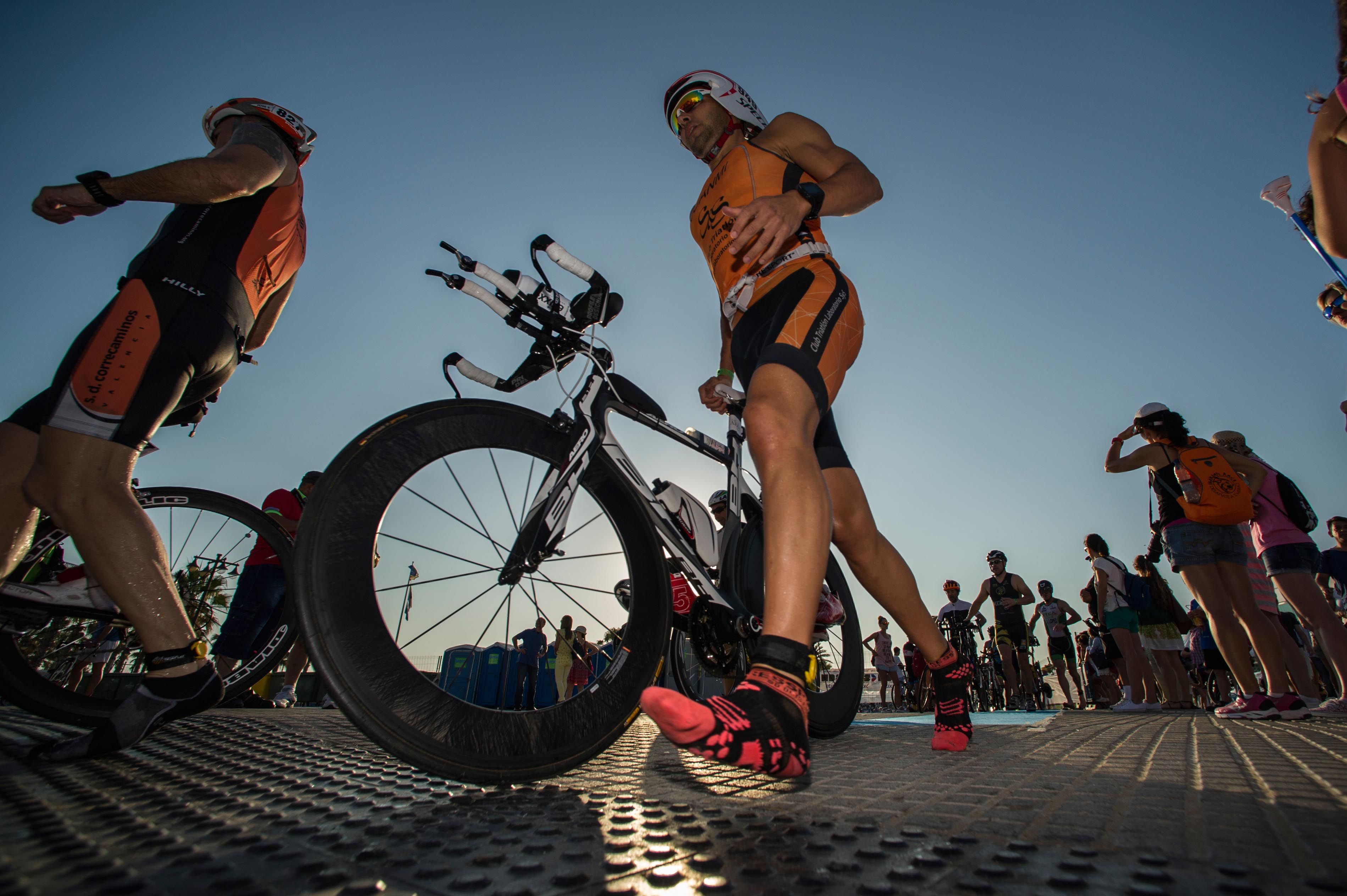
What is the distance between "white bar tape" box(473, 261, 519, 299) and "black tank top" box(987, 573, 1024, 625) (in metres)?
9.06

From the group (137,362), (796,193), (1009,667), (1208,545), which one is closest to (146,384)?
(137,362)

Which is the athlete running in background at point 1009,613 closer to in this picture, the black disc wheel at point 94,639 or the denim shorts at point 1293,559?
the denim shorts at point 1293,559

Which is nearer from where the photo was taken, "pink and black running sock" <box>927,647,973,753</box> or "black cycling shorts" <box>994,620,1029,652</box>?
"pink and black running sock" <box>927,647,973,753</box>

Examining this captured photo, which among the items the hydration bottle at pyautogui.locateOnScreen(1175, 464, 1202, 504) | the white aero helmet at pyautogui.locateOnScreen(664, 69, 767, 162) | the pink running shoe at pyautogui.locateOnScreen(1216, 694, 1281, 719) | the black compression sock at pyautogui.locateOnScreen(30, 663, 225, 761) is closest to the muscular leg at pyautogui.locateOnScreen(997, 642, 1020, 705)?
the pink running shoe at pyautogui.locateOnScreen(1216, 694, 1281, 719)

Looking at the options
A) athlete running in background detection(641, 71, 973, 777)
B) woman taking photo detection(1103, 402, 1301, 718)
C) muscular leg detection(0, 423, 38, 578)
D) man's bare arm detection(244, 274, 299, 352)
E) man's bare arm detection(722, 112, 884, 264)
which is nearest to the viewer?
athlete running in background detection(641, 71, 973, 777)

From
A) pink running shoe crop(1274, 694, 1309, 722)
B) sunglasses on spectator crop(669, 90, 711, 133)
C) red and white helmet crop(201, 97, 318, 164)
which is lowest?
pink running shoe crop(1274, 694, 1309, 722)

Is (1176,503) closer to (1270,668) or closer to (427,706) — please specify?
(1270,668)

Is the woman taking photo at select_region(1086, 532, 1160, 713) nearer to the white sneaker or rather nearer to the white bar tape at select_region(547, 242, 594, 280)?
the white bar tape at select_region(547, 242, 594, 280)

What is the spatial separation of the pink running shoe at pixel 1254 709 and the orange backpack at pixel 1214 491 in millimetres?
1073

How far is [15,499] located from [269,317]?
108 centimetres

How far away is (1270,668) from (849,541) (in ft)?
11.1

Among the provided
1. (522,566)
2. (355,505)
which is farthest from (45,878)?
(522,566)

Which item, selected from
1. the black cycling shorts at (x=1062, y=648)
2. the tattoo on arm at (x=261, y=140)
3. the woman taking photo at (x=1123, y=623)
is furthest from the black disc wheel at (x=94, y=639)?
the black cycling shorts at (x=1062, y=648)

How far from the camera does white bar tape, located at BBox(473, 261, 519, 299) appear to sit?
1816 millimetres
